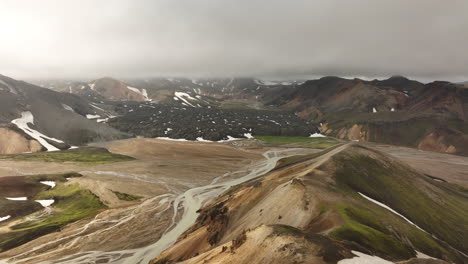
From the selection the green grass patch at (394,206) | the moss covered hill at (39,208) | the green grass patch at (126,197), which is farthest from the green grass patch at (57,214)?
the green grass patch at (394,206)

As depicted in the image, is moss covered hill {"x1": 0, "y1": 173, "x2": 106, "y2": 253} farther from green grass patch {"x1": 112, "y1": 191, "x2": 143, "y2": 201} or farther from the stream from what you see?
the stream

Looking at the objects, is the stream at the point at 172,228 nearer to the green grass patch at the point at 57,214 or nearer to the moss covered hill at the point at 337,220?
the moss covered hill at the point at 337,220

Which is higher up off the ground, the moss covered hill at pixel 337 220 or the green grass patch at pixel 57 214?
the moss covered hill at pixel 337 220

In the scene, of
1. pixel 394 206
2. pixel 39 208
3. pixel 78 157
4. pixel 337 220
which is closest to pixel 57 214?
pixel 39 208

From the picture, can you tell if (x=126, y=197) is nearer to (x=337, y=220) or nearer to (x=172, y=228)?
(x=172, y=228)

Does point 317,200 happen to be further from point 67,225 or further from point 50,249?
point 67,225

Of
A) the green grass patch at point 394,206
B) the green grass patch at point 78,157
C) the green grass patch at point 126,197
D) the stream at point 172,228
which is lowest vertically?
the green grass patch at point 78,157

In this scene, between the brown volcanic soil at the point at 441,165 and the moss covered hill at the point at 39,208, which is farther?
the brown volcanic soil at the point at 441,165
